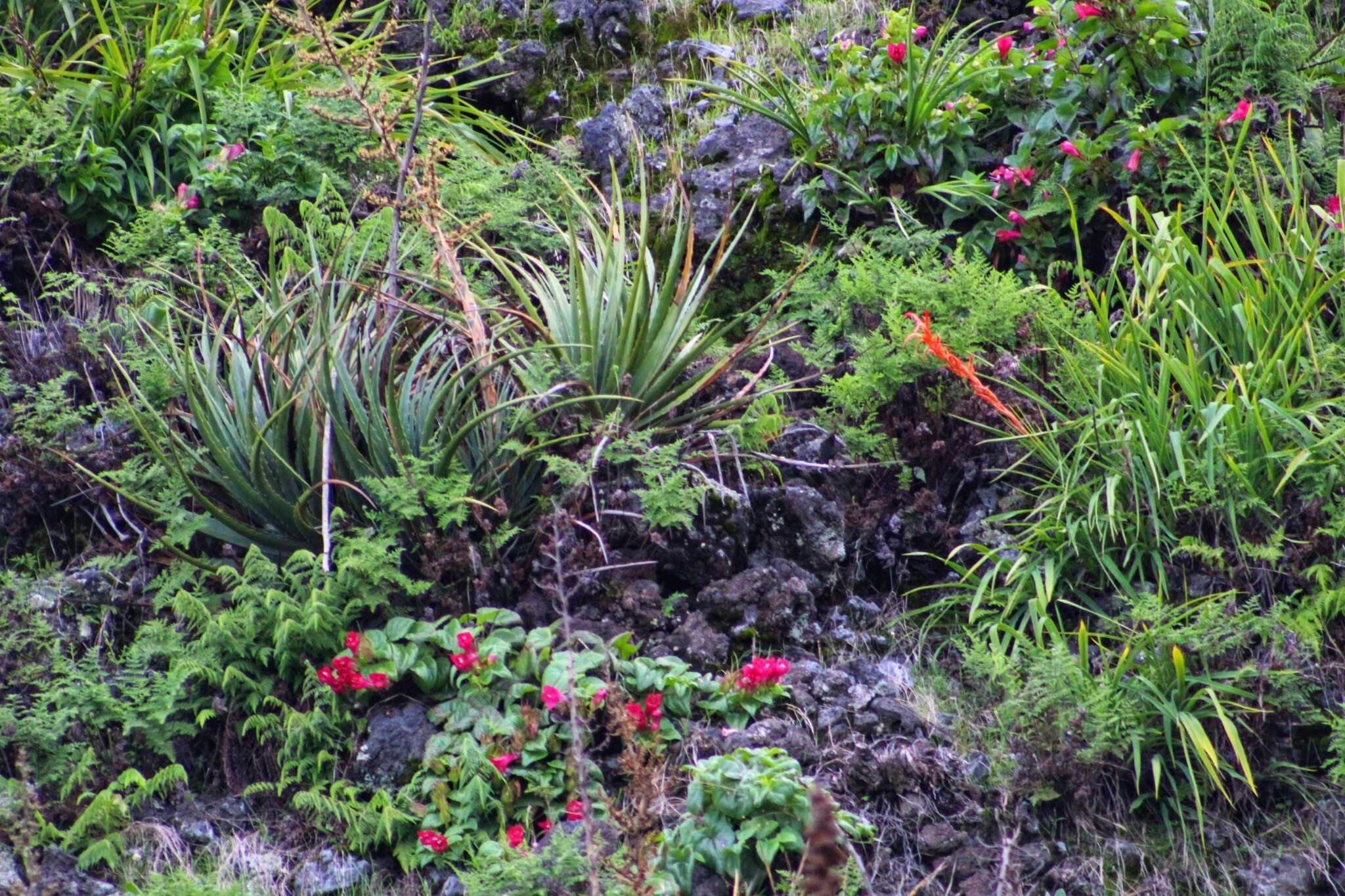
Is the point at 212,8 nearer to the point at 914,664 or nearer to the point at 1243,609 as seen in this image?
the point at 914,664

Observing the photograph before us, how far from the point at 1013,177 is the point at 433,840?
3.35 m

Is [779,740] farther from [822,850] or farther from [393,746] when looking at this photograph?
[822,850]

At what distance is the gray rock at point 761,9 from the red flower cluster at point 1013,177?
223cm

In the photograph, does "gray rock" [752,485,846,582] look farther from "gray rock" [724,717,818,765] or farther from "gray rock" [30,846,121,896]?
"gray rock" [30,846,121,896]

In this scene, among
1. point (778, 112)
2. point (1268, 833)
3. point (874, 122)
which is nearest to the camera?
point (1268, 833)

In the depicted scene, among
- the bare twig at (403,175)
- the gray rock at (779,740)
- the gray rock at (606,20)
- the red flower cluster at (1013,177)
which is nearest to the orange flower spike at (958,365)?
the red flower cluster at (1013,177)

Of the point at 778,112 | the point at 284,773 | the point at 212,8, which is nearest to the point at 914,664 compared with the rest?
the point at 284,773

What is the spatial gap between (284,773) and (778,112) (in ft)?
11.9

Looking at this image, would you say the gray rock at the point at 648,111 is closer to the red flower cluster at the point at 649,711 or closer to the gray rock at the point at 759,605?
the gray rock at the point at 759,605

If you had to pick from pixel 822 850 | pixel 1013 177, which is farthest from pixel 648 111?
pixel 822 850

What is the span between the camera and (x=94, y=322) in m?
4.45

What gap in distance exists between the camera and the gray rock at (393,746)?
327cm

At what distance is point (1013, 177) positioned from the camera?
15.8ft

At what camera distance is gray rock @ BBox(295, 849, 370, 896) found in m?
3.08
